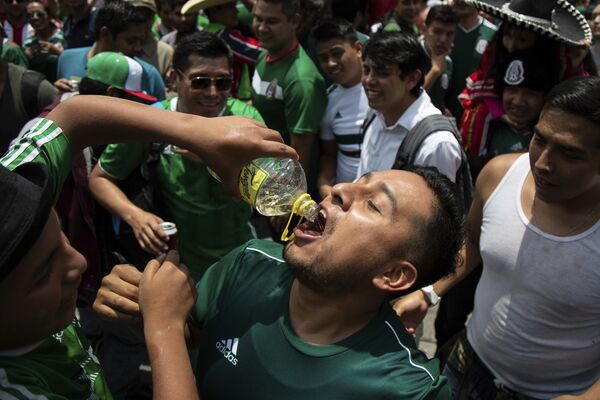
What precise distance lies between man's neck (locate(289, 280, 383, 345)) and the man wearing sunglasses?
4.81ft

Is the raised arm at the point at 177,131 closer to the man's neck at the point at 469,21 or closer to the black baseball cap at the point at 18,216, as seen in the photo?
the black baseball cap at the point at 18,216

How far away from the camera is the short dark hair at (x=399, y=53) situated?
11.7 ft

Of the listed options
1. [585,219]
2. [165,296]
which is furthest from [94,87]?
[585,219]

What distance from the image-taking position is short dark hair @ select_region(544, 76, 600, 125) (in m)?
2.22

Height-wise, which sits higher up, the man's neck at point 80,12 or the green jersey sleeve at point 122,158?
the green jersey sleeve at point 122,158

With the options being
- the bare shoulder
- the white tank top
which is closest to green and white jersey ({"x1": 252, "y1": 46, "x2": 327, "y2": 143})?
the bare shoulder

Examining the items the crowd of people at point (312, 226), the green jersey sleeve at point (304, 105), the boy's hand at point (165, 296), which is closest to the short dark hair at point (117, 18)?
the crowd of people at point (312, 226)

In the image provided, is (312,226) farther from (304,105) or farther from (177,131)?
(304,105)

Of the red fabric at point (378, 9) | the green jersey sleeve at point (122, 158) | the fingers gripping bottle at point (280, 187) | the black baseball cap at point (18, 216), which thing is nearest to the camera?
the black baseball cap at point (18, 216)

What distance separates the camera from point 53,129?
1.83m

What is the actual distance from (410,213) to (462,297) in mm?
1935

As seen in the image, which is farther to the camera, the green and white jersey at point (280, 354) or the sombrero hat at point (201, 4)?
the sombrero hat at point (201, 4)

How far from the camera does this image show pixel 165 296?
1651mm

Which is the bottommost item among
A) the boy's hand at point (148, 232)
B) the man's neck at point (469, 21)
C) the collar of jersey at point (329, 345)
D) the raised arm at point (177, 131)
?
the boy's hand at point (148, 232)
